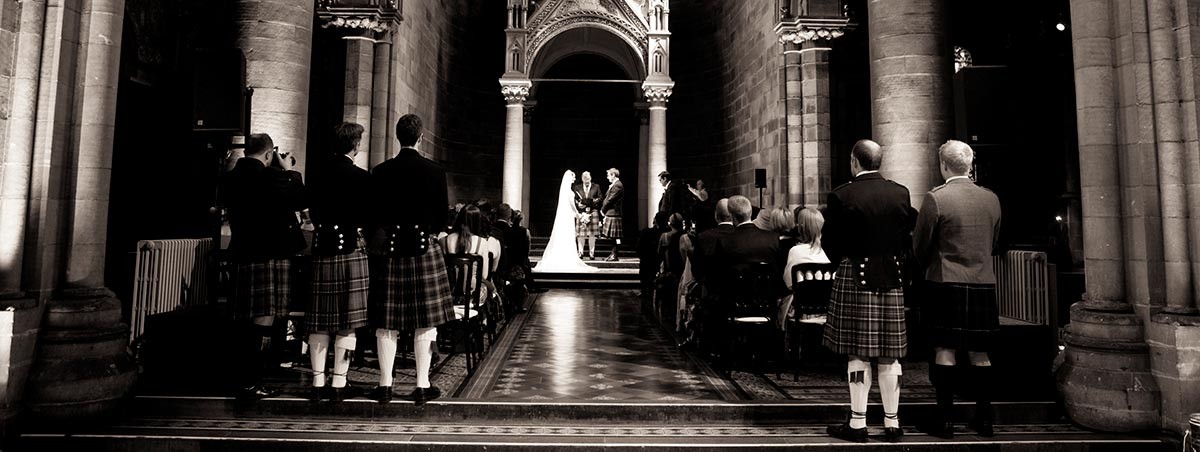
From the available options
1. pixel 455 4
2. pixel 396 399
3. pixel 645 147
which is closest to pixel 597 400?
pixel 396 399

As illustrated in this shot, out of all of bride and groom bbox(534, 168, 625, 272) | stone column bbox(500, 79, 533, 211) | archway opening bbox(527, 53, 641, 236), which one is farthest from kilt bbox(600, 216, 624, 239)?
archway opening bbox(527, 53, 641, 236)

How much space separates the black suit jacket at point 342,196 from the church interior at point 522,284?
0.55ft

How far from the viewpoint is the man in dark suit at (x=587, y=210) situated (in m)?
10.9

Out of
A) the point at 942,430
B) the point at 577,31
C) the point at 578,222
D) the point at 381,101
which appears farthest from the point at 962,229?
the point at 577,31

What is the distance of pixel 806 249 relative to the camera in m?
4.03

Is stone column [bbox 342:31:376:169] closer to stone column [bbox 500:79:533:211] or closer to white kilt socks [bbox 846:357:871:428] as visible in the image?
stone column [bbox 500:79:533:211]

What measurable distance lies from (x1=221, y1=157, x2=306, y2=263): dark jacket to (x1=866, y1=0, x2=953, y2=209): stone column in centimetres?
512

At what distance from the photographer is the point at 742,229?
4055 mm

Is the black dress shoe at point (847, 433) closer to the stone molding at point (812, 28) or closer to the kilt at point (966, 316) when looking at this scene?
the kilt at point (966, 316)

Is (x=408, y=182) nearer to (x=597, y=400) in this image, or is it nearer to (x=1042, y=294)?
(x=597, y=400)

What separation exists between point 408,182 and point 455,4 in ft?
33.2

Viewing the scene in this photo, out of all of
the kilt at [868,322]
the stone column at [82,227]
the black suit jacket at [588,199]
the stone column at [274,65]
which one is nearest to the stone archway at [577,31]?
the black suit jacket at [588,199]

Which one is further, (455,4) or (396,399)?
(455,4)

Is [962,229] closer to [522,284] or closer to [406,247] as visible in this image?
[406,247]
